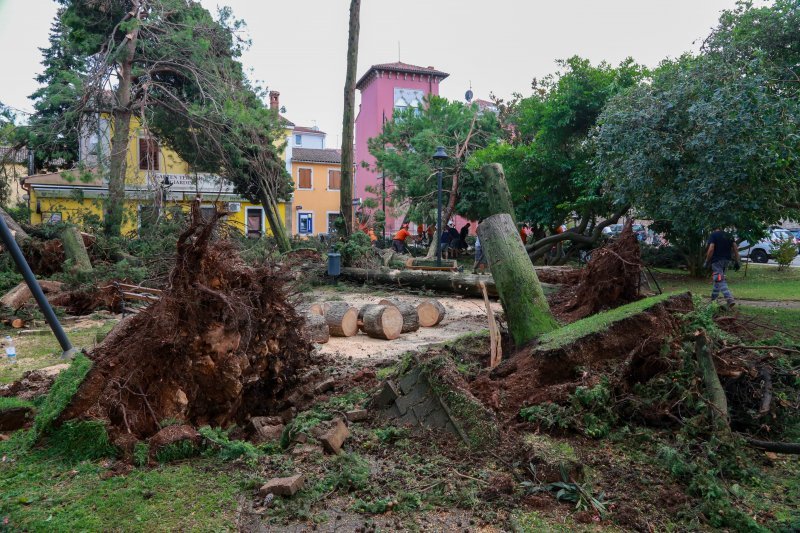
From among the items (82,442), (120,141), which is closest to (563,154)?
(120,141)

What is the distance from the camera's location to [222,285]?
15.4 ft

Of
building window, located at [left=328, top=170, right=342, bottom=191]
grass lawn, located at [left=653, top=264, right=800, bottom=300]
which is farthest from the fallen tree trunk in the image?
building window, located at [left=328, top=170, right=342, bottom=191]

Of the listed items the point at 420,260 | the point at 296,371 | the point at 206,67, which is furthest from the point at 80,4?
the point at 296,371

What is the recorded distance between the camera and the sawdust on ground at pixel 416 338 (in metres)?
7.77

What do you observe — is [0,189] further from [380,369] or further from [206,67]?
[380,369]

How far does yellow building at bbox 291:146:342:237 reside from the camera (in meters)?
45.4

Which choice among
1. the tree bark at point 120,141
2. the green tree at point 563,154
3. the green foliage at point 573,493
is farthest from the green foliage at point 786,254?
the tree bark at point 120,141

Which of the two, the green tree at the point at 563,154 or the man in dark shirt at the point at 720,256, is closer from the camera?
the man in dark shirt at the point at 720,256

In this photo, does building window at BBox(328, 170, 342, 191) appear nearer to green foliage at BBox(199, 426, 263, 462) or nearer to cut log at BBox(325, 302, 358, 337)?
cut log at BBox(325, 302, 358, 337)

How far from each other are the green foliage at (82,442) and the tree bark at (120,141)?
13.3 meters

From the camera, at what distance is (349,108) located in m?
18.0

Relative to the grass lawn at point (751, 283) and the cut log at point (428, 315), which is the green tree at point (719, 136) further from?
the cut log at point (428, 315)

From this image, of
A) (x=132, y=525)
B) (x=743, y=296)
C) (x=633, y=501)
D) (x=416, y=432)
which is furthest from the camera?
(x=743, y=296)

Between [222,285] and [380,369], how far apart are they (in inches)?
93.2
